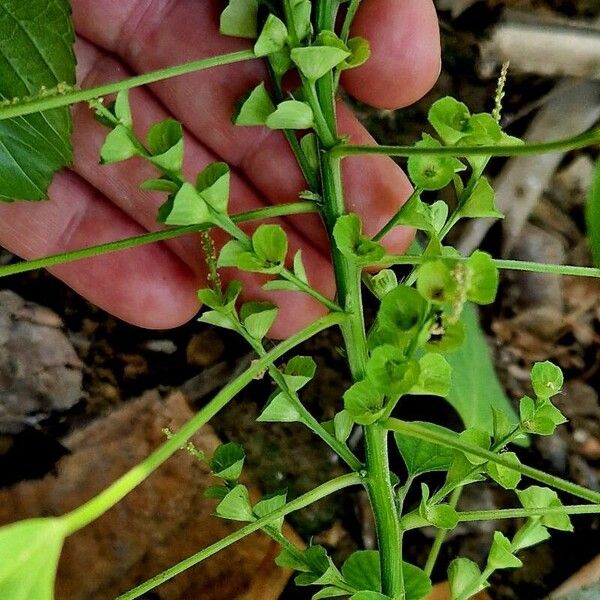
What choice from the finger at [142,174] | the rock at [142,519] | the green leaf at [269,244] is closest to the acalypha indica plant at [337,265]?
the green leaf at [269,244]

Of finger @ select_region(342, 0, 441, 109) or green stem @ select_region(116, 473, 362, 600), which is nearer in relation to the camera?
green stem @ select_region(116, 473, 362, 600)

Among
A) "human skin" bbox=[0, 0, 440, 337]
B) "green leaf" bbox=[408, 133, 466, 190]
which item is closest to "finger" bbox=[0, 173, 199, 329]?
"human skin" bbox=[0, 0, 440, 337]

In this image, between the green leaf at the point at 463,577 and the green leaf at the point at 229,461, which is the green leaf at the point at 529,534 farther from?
the green leaf at the point at 229,461

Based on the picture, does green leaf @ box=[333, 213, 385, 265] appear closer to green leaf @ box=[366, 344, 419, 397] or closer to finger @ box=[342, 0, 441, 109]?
green leaf @ box=[366, 344, 419, 397]

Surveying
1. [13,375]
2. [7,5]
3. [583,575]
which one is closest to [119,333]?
[13,375]

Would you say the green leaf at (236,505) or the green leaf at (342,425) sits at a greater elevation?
the green leaf at (342,425)

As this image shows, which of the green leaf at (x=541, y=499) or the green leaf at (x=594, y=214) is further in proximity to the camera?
the green leaf at (x=541, y=499)

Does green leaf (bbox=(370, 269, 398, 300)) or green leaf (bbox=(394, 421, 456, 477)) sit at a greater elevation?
green leaf (bbox=(370, 269, 398, 300))
